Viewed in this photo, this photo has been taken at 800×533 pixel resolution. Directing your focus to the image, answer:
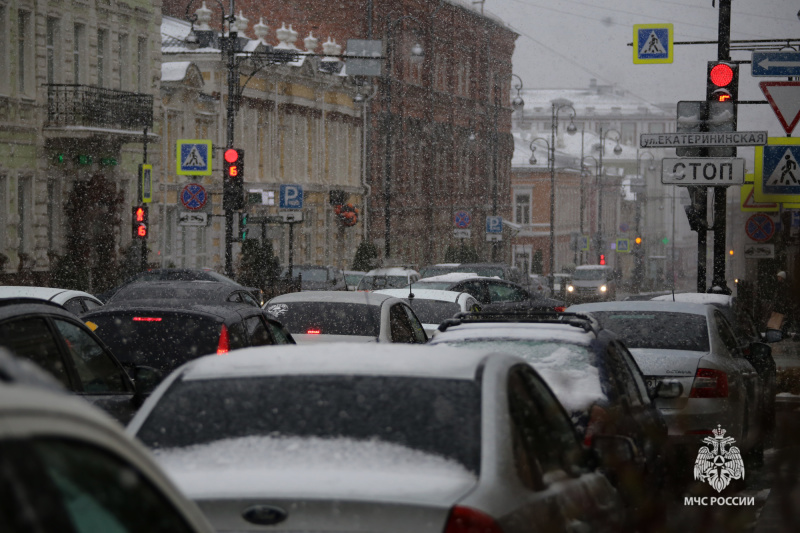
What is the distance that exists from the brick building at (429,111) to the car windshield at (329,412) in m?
53.4

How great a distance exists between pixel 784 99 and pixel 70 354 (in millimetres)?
14543

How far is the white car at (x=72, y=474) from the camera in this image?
1.79 meters

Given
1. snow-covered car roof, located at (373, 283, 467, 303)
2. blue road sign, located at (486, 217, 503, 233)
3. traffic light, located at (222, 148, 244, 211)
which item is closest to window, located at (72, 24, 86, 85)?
traffic light, located at (222, 148, 244, 211)

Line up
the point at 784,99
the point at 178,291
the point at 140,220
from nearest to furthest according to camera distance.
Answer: the point at 178,291, the point at 784,99, the point at 140,220

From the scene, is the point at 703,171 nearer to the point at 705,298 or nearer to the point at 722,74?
the point at 722,74

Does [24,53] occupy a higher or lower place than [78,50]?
lower

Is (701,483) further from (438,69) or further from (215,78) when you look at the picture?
(438,69)

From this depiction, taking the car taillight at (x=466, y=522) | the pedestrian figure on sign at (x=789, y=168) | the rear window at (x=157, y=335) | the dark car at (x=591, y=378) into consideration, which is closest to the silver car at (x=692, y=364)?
the dark car at (x=591, y=378)

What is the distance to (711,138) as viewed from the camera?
65.2ft

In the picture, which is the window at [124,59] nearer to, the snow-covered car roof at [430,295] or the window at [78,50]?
the window at [78,50]

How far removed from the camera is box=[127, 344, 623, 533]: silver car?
3.77 meters

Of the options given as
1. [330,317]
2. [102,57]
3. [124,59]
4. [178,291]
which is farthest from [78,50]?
[330,317]

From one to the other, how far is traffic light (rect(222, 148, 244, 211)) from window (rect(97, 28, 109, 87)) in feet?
28.1

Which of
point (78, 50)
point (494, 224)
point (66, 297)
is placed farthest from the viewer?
point (494, 224)
